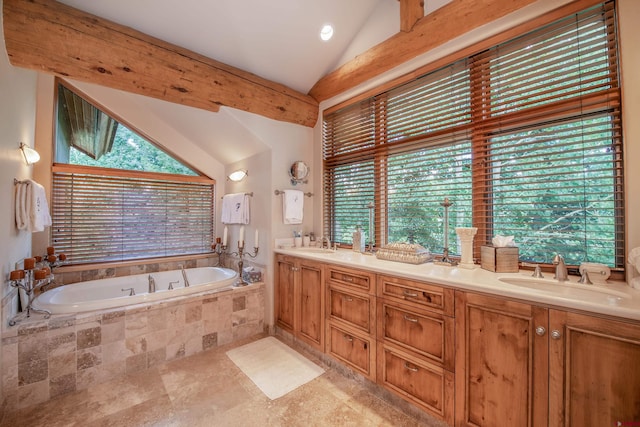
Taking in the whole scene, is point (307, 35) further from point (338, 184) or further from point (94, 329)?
point (94, 329)

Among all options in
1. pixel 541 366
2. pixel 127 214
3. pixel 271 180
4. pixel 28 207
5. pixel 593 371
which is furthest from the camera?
pixel 127 214

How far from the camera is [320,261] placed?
237 centimetres

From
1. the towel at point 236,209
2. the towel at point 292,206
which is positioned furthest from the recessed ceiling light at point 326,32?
the towel at point 236,209

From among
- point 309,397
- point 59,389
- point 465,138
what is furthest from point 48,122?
point 465,138

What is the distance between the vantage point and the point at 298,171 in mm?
3047

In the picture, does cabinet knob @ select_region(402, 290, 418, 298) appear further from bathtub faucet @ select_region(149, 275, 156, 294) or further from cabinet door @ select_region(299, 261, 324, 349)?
bathtub faucet @ select_region(149, 275, 156, 294)

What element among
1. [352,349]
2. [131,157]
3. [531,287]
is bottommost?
[352,349]

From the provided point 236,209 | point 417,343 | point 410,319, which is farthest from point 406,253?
point 236,209

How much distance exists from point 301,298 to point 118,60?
251 centimetres

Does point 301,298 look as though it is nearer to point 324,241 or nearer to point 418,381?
point 324,241

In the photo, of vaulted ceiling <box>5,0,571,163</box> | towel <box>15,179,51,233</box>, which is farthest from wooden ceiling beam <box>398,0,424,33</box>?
towel <box>15,179,51,233</box>

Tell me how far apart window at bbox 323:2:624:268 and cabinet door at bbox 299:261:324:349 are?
77 centimetres

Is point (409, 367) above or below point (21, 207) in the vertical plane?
below

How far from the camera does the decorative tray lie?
205cm
